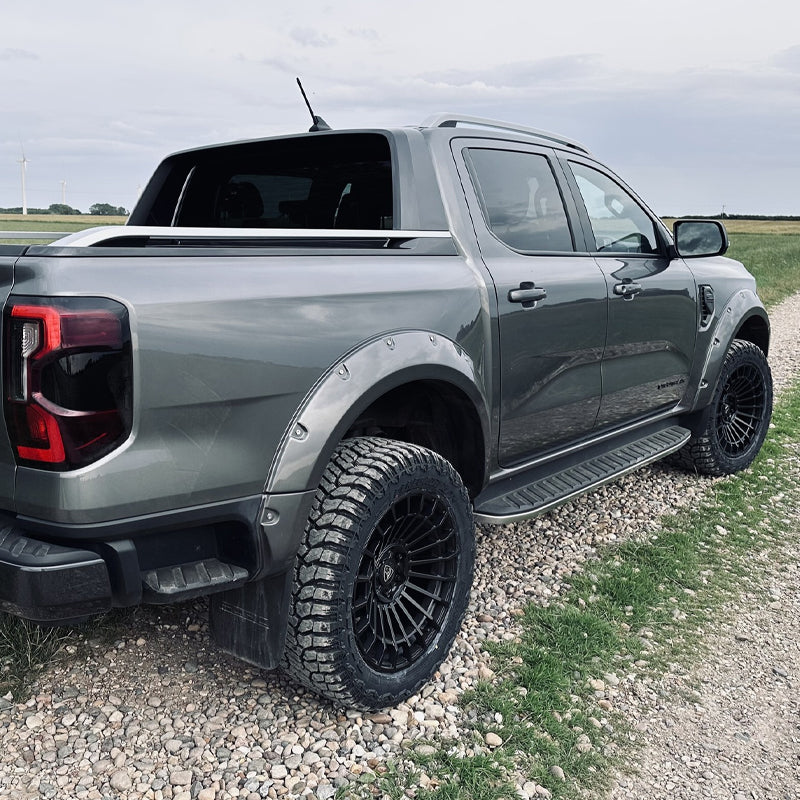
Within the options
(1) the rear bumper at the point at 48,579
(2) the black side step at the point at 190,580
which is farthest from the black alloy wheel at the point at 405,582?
(1) the rear bumper at the point at 48,579

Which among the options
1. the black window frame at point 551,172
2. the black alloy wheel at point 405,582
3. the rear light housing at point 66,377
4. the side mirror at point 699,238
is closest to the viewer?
the rear light housing at point 66,377

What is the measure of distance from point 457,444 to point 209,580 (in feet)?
3.90

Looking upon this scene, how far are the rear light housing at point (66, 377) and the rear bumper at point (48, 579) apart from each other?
0.70 ft

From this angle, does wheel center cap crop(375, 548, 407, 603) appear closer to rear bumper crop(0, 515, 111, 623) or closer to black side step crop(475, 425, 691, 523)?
black side step crop(475, 425, 691, 523)

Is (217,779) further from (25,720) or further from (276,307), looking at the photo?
(276,307)

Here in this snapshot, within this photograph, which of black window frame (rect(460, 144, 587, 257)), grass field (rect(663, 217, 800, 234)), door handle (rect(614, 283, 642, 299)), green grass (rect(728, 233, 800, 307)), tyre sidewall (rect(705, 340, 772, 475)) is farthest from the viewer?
grass field (rect(663, 217, 800, 234))

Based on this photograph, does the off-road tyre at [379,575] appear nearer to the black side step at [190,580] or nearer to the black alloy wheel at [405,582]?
the black alloy wheel at [405,582]

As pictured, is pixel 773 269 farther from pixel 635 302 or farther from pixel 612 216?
pixel 635 302

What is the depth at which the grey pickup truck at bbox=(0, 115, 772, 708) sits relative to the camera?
1.95 m

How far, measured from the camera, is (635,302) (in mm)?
3893

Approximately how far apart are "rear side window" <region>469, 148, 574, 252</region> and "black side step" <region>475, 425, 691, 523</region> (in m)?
0.95

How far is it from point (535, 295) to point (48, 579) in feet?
6.55

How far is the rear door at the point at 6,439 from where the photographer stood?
1937mm

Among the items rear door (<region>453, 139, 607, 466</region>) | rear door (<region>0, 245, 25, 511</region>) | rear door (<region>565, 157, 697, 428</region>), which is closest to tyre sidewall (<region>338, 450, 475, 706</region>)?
rear door (<region>453, 139, 607, 466</region>)
